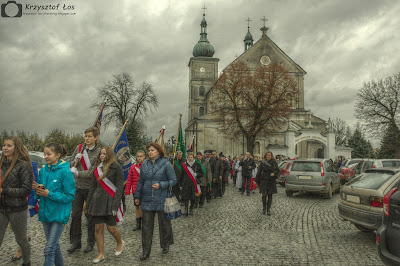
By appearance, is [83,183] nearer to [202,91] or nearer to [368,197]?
[368,197]

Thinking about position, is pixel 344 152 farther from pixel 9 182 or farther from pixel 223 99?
pixel 9 182

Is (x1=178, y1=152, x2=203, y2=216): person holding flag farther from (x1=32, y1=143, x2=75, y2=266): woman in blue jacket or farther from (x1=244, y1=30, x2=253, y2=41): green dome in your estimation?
(x1=244, y1=30, x2=253, y2=41): green dome

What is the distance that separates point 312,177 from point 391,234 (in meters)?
9.98

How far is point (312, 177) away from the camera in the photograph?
14117 mm

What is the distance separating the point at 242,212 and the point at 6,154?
7.52 meters

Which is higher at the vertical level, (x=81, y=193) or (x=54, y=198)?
(x=54, y=198)

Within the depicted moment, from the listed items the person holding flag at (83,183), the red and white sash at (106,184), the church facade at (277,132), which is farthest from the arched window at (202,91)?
the red and white sash at (106,184)

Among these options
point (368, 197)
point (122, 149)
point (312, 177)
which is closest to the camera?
point (368, 197)

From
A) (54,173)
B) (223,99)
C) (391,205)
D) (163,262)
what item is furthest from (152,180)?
(223,99)

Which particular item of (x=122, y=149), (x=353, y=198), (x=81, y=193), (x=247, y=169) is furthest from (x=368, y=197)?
(x=247, y=169)

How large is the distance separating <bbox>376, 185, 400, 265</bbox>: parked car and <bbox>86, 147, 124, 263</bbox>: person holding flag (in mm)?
3603

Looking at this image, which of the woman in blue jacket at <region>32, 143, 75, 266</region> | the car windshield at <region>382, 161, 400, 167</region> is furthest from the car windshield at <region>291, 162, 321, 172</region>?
the woman in blue jacket at <region>32, 143, 75, 266</region>

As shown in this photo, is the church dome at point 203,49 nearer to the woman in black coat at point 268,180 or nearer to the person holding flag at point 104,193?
the woman in black coat at point 268,180

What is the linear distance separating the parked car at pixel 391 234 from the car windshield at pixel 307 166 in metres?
10.0
